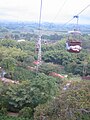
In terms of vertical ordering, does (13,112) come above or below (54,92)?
below

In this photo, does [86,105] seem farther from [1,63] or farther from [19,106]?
[1,63]

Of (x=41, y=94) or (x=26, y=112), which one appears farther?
(x=41, y=94)

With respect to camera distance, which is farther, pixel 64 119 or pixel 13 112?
pixel 13 112

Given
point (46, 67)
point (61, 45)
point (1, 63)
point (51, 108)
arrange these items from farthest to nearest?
point (61, 45) → point (46, 67) → point (1, 63) → point (51, 108)

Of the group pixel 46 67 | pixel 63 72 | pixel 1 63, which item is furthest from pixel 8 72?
pixel 63 72

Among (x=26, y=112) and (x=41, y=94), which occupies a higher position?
(x=41, y=94)

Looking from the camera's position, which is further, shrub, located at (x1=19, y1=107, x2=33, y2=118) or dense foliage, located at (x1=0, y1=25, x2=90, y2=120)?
shrub, located at (x1=19, y1=107, x2=33, y2=118)

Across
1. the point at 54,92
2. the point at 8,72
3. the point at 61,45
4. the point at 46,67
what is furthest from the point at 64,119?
the point at 61,45

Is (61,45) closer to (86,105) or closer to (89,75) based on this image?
(89,75)

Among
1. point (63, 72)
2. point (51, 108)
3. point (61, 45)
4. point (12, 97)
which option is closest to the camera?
point (51, 108)

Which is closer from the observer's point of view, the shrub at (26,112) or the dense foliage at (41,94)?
the dense foliage at (41,94)
